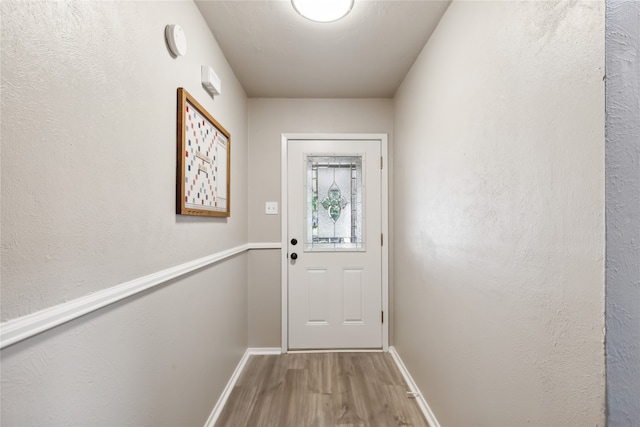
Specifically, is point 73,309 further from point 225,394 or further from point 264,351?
point 264,351

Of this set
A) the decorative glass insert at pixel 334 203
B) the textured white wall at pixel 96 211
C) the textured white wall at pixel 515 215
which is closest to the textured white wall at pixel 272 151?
the decorative glass insert at pixel 334 203

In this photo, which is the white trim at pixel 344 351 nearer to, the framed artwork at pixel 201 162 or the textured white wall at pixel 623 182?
the framed artwork at pixel 201 162

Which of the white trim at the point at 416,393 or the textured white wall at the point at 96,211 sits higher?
the textured white wall at the point at 96,211

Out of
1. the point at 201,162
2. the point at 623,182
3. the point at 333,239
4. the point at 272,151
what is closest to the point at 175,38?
the point at 201,162

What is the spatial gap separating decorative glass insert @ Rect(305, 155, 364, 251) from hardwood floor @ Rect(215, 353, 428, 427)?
0.96 meters

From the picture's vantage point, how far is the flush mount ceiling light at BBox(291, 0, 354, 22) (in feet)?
4.68

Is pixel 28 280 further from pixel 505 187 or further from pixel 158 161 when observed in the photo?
pixel 505 187

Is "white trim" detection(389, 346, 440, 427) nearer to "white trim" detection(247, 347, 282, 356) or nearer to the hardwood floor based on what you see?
the hardwood floor

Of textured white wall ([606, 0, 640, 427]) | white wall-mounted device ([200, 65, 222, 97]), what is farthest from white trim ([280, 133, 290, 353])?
textured white wall ([606, 0, 640, 427])

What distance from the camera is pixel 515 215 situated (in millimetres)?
998

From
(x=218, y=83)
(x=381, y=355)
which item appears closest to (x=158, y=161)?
(x=218, y=83)

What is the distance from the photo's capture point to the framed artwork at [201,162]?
1307 millimetres

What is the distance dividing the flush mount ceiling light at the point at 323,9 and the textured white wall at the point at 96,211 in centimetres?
Answer: 54

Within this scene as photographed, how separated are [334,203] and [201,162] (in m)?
1.34
